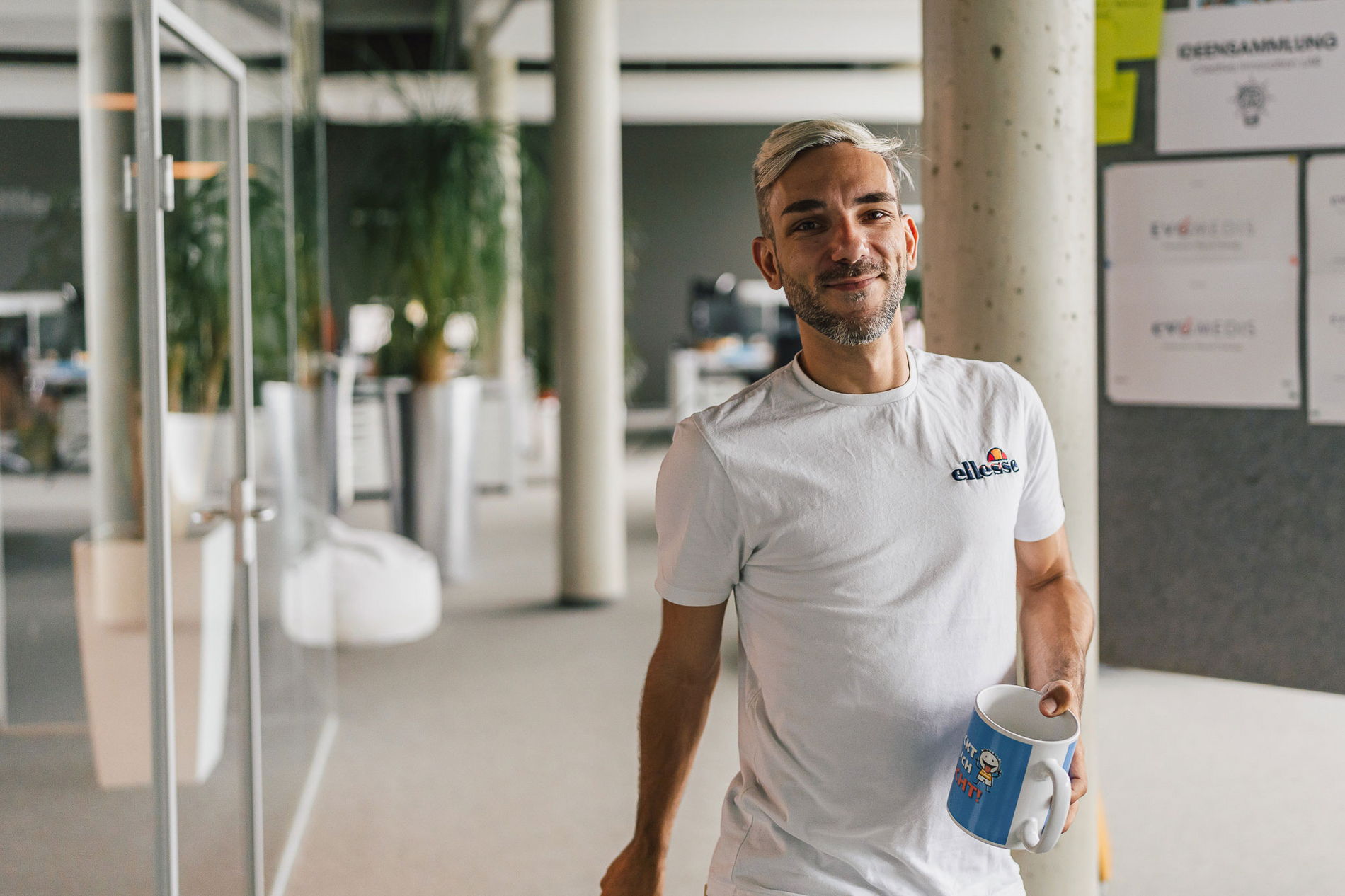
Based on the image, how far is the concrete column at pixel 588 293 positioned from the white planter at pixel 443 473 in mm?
822

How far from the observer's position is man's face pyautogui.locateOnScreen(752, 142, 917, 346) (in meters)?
1.17

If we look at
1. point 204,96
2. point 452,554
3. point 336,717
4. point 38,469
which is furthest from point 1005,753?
point 452,554

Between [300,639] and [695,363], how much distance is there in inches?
294

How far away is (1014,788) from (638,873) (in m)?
0.39

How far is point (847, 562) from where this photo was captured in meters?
1.19

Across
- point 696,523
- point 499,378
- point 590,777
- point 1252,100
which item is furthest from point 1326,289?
point 499,378

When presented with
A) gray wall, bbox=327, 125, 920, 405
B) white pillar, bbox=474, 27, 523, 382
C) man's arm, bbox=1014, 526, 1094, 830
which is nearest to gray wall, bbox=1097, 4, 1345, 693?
man's arm, bbox=1014, 526, 1094, 830

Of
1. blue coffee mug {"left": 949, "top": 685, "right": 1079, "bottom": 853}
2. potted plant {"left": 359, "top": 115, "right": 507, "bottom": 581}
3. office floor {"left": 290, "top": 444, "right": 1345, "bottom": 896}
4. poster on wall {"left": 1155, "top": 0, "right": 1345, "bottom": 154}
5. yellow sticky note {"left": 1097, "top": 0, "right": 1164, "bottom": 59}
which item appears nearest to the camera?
blue coffee mug {"left": 949, "top": 685, "right": 1079, "bottom": 853}

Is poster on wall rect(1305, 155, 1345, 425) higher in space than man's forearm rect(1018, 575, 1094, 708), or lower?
higher

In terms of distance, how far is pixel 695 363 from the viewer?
1052 centimetres

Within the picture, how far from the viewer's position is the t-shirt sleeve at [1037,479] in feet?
4.29

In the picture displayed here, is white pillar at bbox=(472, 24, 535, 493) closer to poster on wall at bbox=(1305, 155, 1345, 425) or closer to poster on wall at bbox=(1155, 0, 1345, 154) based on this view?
poster on wall at bbox=(1155, 0, 1345, 154)

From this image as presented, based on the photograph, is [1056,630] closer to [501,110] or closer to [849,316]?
[849,316]

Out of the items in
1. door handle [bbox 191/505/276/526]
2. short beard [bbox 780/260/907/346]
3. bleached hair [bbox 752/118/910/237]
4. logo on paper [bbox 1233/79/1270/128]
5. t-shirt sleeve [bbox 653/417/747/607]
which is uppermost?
logo on paper [bbox 1233/79/1270/128]
